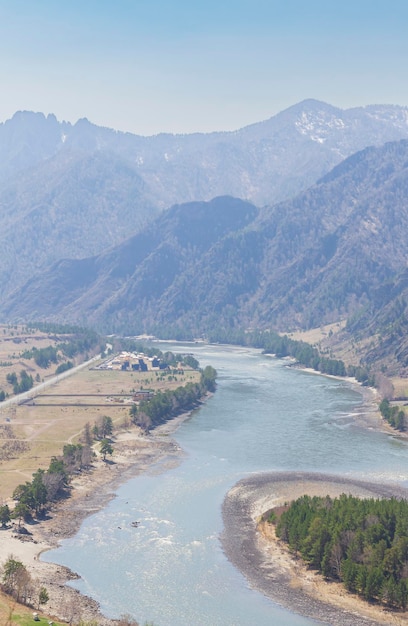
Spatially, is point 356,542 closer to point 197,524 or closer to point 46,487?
point 197,524

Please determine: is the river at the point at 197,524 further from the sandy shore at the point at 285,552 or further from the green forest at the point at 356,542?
the green forest at the point at 356,542

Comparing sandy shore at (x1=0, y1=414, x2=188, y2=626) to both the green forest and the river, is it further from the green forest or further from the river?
the green forest

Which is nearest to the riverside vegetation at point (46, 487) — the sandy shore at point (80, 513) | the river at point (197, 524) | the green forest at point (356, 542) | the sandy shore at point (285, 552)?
the sandy shore at point (80, 513)

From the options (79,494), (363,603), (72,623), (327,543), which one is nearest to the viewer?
(72,623)

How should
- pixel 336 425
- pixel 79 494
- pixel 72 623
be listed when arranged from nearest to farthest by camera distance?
pixel 72 623 < pixel 79 494 < pixel 336 425

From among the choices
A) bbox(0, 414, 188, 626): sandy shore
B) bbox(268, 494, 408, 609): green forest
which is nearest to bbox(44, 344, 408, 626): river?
bbox(0, 414, 188, 626): sandy shore

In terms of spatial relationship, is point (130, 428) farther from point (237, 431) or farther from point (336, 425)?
point (336, 425)

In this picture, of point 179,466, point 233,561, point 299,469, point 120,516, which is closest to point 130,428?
point 179,466

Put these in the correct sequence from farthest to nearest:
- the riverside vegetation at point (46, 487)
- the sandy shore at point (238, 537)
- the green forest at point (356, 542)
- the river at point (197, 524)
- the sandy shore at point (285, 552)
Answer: the green forest at point (356, 542) < the river at point (197, 524) < the sandy shore at point (238, 537) < the sandy shore at point (285, 552) < the riverside vegetation at point (46, 487)
